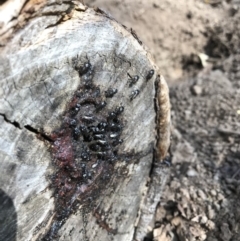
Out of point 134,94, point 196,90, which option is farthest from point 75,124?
point 196,90

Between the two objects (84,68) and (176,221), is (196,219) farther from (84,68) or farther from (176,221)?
(84,68)

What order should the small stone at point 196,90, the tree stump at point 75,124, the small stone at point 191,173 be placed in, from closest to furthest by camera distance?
the tree stump at point 75,124 → the small stone at point 191,173 → the small stone at point 196,90

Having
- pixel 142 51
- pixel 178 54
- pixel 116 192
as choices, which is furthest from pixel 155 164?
pixel 178 54

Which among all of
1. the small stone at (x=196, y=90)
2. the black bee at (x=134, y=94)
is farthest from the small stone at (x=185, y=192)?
the small stone at (x=196, y=90)

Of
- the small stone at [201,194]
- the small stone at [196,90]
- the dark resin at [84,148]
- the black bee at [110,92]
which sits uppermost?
the black bee at [110,92]

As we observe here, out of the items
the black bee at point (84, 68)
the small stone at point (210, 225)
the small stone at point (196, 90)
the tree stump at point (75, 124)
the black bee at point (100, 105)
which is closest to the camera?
the tree stump at point (75, 124)

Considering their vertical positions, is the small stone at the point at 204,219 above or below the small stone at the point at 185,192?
above

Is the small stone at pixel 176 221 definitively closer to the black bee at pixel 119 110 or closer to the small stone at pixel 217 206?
the small stone at pixel 217 206
